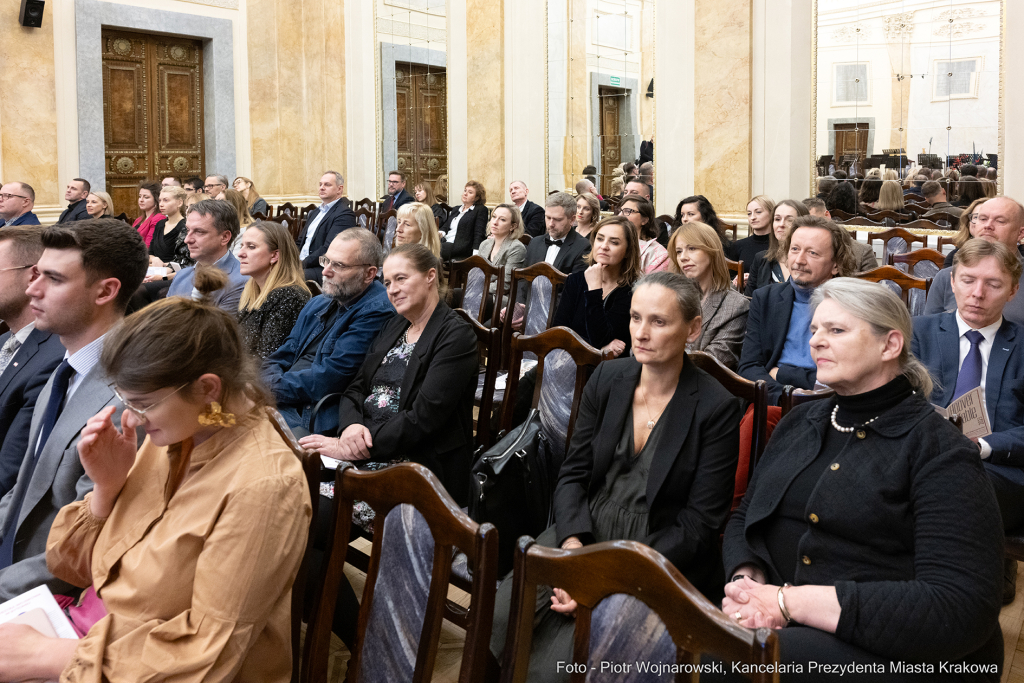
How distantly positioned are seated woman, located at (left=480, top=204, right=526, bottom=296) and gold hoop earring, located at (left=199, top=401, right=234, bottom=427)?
4.75m

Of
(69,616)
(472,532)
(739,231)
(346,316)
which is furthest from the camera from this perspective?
(739,231)

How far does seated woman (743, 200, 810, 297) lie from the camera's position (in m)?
4.82

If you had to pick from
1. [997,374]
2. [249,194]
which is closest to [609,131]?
[249,194]

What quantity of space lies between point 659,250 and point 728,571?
130 inches

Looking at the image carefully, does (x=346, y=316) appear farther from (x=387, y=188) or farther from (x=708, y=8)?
(x=387, y=188)

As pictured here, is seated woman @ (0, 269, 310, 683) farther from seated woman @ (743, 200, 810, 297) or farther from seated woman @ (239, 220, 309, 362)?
seated woman @ (743, 200, 810, 297)

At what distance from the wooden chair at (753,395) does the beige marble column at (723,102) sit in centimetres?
516

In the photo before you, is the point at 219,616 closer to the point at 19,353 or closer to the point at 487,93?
the point at 19,353

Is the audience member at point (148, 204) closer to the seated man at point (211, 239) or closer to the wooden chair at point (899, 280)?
the seated man at point (211, 239)

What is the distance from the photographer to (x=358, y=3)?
11.7 metres

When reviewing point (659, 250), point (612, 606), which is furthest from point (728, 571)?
point (659, 250)

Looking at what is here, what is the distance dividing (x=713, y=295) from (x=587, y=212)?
8.44 feet

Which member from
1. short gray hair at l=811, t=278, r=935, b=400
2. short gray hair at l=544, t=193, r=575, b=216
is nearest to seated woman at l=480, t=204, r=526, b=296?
short gray hair at l=544, t=193, r=575, b=216

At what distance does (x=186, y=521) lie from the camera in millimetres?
1666
